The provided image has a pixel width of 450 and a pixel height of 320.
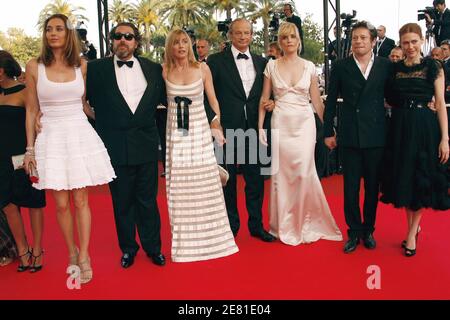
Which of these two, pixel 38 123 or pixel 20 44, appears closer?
pixel 38 123

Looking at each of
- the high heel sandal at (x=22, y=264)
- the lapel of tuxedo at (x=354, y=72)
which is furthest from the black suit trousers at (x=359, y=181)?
the high heel sandal at (x=22, y=264)

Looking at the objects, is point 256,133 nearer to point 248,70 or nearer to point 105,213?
point 248,70

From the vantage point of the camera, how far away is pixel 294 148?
4047 millimetres

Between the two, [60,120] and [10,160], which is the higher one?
[60,120]

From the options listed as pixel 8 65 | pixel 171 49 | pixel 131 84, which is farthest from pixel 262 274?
pixel 8 65

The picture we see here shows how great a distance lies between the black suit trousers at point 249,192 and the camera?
4.17 m

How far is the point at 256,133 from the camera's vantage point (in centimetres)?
411

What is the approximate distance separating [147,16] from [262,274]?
135 ft

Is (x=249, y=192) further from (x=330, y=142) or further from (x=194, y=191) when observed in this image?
(x=330, y=142)

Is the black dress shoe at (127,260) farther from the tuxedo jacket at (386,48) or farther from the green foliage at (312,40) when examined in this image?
the green foliage at (312,40)

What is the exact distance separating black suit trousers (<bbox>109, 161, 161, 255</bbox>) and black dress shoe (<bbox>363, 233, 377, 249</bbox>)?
5.33 ft

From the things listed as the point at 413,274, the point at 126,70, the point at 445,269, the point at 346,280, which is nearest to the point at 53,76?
the point at 126,70

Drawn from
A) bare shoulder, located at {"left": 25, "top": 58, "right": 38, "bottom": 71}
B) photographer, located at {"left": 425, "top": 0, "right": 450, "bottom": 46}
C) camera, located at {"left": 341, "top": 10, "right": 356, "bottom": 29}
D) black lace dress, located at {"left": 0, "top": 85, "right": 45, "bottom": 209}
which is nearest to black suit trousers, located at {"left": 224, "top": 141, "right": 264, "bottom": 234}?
black lace dress, located at {"left": 0, "top": 85, "right": 45, "bottom": 209}

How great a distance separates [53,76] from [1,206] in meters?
1.06
